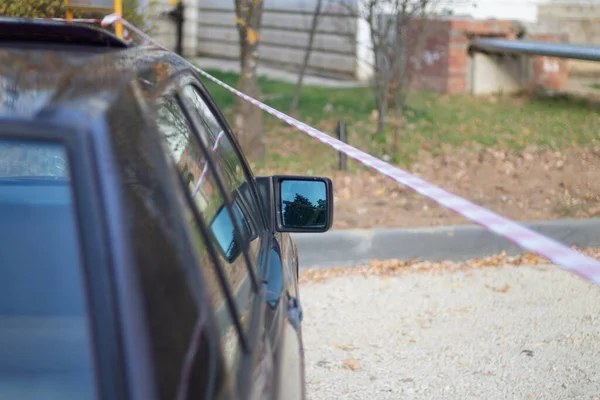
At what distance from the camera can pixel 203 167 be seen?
220cm

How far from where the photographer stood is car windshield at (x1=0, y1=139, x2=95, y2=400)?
152 centimetres

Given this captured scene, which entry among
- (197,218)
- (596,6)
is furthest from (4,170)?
(596,6)

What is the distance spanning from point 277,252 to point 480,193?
491 centimetres

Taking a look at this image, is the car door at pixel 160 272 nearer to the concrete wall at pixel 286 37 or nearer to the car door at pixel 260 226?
the car door at pixel 260 226

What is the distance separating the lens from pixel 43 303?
171cm

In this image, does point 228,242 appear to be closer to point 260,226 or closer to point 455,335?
point 260,226

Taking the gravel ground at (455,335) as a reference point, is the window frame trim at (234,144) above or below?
above

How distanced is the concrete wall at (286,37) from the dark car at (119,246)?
1043 cm

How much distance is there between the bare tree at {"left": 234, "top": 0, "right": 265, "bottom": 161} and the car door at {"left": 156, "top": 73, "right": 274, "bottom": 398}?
5.35 m

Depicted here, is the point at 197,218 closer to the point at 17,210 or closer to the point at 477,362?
the point at 17,210

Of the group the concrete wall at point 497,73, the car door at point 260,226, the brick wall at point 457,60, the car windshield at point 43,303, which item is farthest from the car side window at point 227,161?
the concrete wall at point 497,73

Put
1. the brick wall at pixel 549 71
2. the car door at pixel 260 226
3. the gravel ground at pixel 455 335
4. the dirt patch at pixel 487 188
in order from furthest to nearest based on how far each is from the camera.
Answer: the brick wall at pixel 549 71, the dirt patch at pixel 487 188, the gravel ground at pixel 455 335, the car door at pixel 260 226

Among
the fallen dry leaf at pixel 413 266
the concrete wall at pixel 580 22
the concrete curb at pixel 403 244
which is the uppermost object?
the concrete wall at pixel 580 22

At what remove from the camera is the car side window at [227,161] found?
7.89 ft
